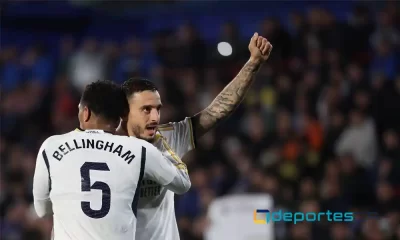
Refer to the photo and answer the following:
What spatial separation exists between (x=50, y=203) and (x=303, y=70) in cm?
609

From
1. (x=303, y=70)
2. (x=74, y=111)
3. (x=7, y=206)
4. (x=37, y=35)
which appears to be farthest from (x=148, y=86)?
(x=37, y=35)

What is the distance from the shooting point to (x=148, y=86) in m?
4.16

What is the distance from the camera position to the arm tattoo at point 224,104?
4.57 m

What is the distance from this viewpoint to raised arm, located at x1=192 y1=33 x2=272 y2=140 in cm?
457

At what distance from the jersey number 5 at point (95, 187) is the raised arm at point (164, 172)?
205 millimetres

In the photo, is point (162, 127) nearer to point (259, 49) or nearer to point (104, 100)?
point (259, 49)

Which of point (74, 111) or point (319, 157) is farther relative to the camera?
point (74, 111)

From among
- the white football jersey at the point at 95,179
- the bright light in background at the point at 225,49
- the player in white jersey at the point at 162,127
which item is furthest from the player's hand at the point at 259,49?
the bright light in background at the point at 225,49

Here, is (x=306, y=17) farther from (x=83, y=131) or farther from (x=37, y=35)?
(x=83, y=131)

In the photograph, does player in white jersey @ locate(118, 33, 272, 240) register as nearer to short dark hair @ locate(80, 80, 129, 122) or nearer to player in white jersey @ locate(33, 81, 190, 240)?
player in white jersey @ locate(33, 81, 190, 240)

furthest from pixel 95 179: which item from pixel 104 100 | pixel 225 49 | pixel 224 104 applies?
pixel 225 49

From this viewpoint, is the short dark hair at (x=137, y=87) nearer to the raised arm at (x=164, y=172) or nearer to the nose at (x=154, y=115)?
the nose at (x=154, y=115)

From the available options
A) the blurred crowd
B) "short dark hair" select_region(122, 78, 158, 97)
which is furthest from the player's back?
the blurred crowd

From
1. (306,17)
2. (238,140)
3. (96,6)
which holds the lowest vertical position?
(238,140)
